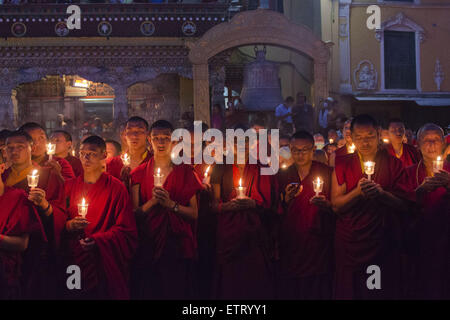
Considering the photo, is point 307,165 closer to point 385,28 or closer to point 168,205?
point 168,205

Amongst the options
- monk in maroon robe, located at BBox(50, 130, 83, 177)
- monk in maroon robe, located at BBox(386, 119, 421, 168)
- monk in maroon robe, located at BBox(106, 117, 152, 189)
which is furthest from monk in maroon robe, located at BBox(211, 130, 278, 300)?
monk in maroon robe, located at BBox(50, 130, 83, 177)

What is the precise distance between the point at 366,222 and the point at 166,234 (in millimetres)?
1674

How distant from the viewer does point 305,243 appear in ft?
15.1

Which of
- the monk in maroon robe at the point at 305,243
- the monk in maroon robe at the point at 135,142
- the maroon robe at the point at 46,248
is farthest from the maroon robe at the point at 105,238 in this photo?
the monk in maroon robe at the point at 305,243

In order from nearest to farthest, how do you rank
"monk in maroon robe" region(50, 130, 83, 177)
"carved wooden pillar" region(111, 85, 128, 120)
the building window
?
"monk in maroon robe" region(50, 130, 83, 177) < "carved wooden pillar" region(111, 85, 128, 120) < the building window

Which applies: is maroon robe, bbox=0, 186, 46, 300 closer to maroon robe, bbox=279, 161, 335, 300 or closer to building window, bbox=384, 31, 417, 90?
maroon robe, bbox=279, 161, 335, 300

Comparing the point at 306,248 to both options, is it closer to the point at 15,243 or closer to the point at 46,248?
the point at 46,248

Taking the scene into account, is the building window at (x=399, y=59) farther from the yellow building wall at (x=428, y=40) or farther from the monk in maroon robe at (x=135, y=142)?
the monk in maroon robe at (x=135, y=142)

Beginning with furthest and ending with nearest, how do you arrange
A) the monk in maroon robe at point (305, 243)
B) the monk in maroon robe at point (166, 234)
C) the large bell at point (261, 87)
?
the large bell at point (261, 87) → the monk in maroon robe at point (305, 243) → the monk in maroon robe at point (166, 234)

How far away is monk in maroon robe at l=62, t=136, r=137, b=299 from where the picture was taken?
13.6 ft

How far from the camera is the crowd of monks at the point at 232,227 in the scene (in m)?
4.17

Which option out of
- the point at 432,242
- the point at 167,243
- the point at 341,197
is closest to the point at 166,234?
the point at 167,243

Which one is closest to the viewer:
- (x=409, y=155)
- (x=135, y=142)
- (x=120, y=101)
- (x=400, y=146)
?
(x=135, y=142)

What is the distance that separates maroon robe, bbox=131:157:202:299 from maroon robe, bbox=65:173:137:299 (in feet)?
0.74
